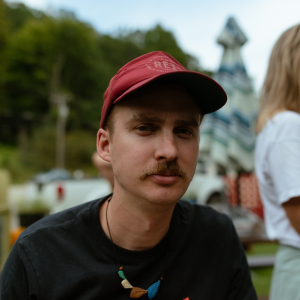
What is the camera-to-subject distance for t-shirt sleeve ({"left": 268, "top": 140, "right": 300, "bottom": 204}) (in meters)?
1.53

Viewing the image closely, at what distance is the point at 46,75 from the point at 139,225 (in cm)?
4379

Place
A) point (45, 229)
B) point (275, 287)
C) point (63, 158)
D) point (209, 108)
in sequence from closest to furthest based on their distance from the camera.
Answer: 1. point (45, 229)
2. point (209, 108)
3. point (275, 287)
4. point (63, 158)

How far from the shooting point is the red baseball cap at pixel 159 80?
1.26 m

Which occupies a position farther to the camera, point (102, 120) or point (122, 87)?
point (102, 120)

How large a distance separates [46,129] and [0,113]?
8330 millimetres

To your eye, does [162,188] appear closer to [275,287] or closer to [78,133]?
[275,287]

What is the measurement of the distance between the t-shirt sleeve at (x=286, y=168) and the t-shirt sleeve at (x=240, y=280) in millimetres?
348

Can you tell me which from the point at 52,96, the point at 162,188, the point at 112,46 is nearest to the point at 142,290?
the point at 162,188

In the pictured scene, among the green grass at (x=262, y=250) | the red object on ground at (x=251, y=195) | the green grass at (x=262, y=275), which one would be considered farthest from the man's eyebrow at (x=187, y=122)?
the red object on ground at (x=251, y=195)

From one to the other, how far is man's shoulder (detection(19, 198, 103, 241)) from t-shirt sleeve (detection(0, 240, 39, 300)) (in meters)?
0.10

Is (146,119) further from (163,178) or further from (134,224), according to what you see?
(134,224)

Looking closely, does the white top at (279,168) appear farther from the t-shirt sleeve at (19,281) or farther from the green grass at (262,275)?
the green grass at (262,275)

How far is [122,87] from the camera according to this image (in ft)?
4.29

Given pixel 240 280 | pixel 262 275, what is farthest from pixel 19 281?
pixel 262 275
